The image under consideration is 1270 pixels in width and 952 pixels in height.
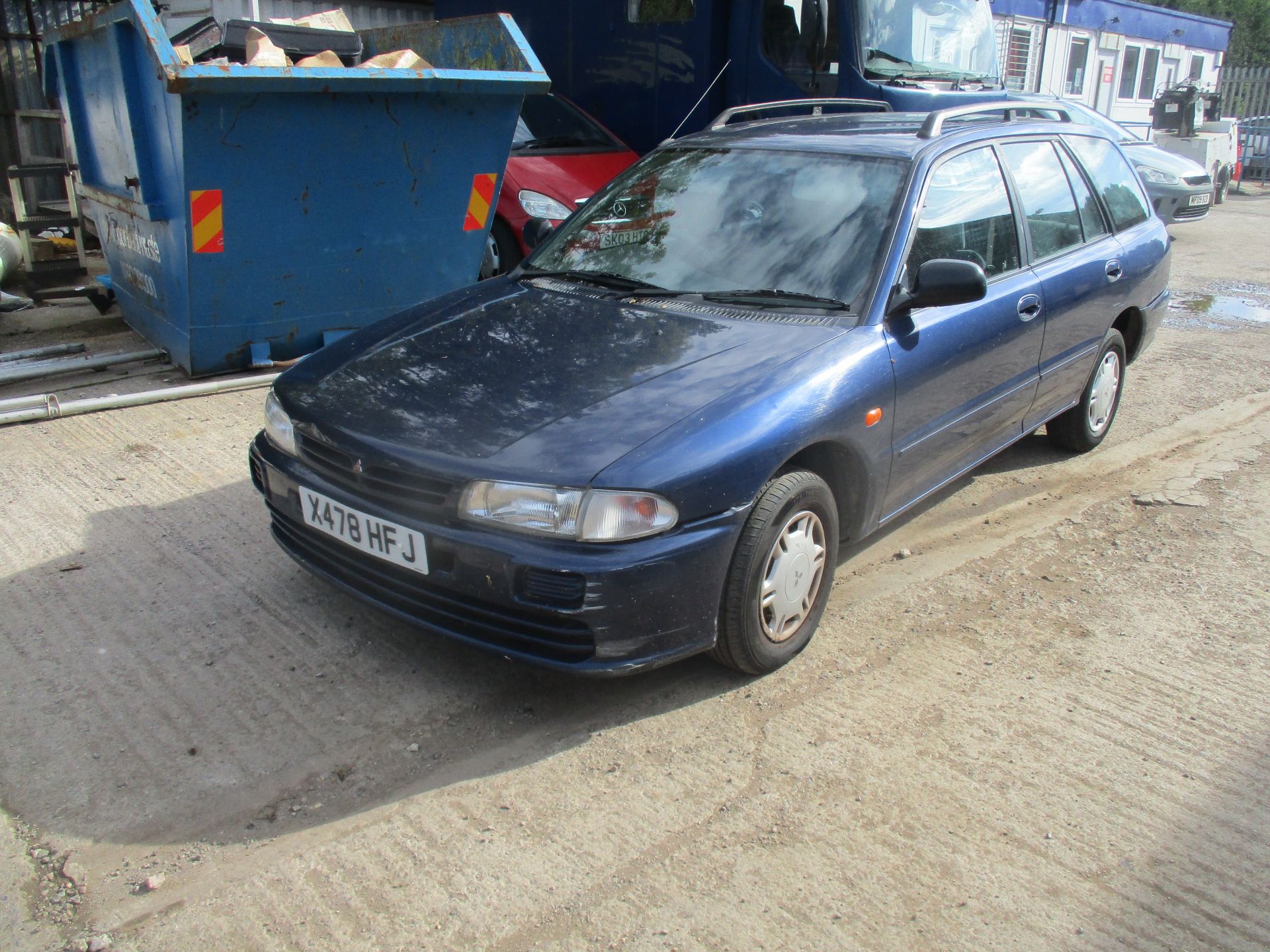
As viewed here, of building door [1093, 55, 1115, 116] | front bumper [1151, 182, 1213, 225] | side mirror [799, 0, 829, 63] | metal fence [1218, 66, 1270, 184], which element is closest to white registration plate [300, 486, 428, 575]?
side mirror [799, 0, 829, 63]

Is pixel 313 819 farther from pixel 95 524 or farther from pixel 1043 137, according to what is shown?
pixel 1043 137

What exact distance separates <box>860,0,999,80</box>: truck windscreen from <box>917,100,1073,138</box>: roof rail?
2.68m

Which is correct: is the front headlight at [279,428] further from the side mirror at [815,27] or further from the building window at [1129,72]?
the building window at [1129,72]

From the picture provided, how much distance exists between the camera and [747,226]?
383 centimetres

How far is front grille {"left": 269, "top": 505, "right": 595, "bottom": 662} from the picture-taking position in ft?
9.27

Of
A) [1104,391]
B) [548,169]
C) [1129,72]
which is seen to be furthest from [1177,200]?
[1104,391]

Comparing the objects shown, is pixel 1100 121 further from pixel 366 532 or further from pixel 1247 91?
pixel 1247 91

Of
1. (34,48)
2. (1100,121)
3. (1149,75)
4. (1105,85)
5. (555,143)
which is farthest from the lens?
(1149,75)

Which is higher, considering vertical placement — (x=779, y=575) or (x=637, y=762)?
(x=779, y=575)

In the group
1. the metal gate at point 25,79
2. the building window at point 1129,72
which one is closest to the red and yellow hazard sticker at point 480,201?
the metal gate at point 25,79

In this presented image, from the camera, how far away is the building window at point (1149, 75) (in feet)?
60.2

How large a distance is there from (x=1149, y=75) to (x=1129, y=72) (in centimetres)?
104

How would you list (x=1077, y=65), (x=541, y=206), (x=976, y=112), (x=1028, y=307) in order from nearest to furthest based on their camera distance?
1. (x=1028, y=307)
2. (x=976, y=112)
3. (x=541, y=206)
4. (x=1077, y=65)

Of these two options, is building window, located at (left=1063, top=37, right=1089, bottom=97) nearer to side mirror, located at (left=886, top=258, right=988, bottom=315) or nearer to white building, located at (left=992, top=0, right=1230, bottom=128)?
white building, located at (left=992, top=0, right=1230, bottom=128)
